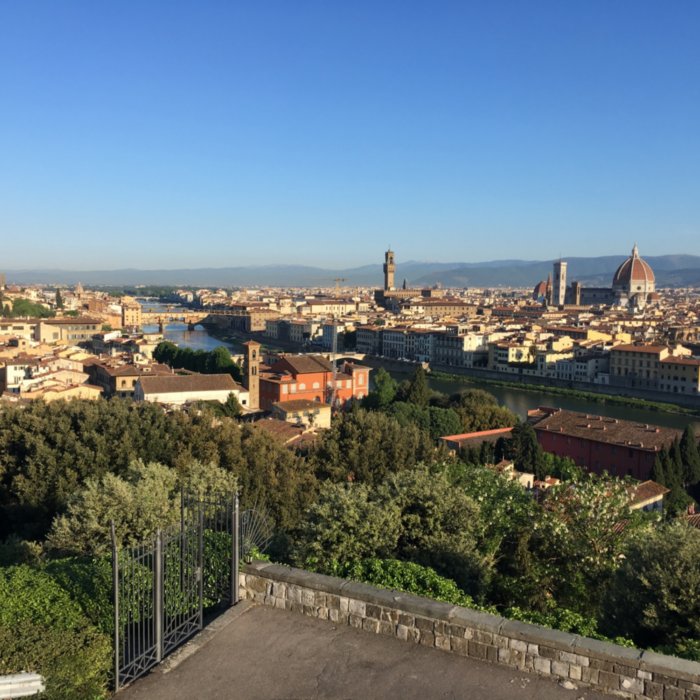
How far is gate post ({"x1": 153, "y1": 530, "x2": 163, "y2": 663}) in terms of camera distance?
308cm

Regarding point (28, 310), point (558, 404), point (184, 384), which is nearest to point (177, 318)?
point (28, 310)

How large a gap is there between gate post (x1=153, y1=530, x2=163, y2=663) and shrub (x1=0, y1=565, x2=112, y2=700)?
21 cm

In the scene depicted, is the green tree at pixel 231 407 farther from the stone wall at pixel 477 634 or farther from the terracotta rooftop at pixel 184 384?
the stone wall at pixel 477 634

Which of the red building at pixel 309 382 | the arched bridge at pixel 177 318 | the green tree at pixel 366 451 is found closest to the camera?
the green tree at pixel 366 451

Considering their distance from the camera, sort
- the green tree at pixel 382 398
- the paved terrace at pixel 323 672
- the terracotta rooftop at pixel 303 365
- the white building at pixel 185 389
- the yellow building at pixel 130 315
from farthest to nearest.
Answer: the yellow building at pixel 130 315 → the terracotta rooftop at pixel 303 365 → the green tree at pixel 382 398 → the white building at pixel 185 389 → the paved terrace at pixel 323 672

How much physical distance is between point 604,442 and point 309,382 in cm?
1102

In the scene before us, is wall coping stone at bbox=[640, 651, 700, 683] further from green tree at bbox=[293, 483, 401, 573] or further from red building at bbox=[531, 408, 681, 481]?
red building at bbox=[531, 408, 681, 481]

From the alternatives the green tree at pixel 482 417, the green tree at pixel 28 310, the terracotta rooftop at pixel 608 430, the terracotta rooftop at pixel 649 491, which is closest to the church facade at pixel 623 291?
the green tree at pixel 28 310

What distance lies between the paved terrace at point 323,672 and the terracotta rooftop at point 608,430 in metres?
15.3

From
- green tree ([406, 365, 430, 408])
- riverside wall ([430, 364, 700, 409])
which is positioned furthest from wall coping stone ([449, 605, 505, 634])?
riverside wall ([430, 364, 700, 409])

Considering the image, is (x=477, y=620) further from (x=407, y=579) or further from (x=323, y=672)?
(x=407, y=579)

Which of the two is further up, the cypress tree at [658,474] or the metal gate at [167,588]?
the metal gate at [167,588]

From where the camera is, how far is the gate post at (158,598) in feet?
10.1

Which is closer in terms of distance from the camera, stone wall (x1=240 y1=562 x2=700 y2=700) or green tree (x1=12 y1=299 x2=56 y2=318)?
stone wall (x1=240 y1=562 x2=700 y2=700)
